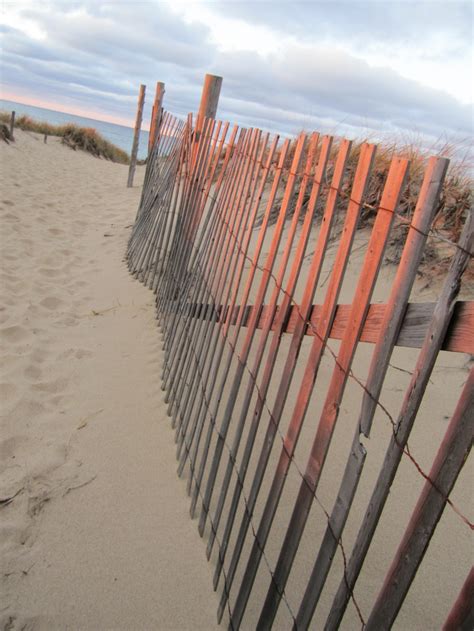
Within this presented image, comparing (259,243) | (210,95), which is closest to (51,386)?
(259,243)

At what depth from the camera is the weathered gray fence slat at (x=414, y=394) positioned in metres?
1.04

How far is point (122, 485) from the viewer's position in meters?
2.53

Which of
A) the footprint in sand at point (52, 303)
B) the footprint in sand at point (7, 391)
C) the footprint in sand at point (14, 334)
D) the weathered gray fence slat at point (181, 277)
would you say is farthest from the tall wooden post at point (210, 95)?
the footprint in sand at point (7, 391)

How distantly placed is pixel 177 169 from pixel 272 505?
3774 millimetres

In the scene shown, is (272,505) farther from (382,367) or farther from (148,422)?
(148,422)

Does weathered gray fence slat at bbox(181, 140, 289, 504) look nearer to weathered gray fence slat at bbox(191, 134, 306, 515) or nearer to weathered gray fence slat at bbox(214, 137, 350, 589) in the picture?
weathered gray fence slat at bbox(191, 134, 306, 515)

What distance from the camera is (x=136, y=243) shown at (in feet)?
20.1

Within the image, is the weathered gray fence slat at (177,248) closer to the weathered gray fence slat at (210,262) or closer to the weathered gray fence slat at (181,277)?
the weathered gray fence slat at (181,277)

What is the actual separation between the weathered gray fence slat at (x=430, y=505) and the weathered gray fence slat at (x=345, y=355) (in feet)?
1.17

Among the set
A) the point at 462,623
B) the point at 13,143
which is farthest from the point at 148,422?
the point at 13,143

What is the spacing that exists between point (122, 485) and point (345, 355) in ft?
5.29

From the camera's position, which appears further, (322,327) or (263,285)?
(263,285)

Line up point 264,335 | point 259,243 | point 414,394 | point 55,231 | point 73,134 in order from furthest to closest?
point 73,134 < point 55,231 < point 259,243 < point 264,335 < point 414,394

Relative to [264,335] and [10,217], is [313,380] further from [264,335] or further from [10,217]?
[10,217]
